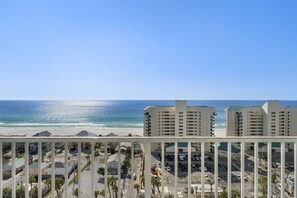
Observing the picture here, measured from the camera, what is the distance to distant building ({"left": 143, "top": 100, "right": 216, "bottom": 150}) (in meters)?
13.6

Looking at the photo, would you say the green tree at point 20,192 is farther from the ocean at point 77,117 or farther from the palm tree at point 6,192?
the ocean at point 77,117

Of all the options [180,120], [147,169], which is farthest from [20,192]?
[180,120]

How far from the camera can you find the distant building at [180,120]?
535 inches

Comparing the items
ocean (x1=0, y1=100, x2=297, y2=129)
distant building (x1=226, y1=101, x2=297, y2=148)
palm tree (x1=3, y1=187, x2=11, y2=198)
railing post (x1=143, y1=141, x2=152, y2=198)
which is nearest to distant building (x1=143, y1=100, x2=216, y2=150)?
distant building (x1=226, y1=101, x2=297, y2=148)

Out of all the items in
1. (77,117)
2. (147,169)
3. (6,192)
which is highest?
(147,169)

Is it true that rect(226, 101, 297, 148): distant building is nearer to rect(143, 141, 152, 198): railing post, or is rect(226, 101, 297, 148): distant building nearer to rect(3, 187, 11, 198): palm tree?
rect(143, 141, 152, 198): railing post

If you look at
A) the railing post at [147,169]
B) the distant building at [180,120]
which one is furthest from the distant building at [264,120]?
the railing post at [147,169]

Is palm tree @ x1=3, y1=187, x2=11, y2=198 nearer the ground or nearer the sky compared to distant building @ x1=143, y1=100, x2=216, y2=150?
nearer the sky

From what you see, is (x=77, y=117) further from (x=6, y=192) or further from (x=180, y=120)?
(x=6, y=192)

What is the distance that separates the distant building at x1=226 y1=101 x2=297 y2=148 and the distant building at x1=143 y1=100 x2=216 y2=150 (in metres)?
2.35

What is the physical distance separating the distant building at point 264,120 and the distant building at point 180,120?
2.35m

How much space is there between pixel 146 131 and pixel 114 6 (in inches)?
451

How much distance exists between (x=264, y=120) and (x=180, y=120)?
5.14 m

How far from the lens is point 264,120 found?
14.5m
